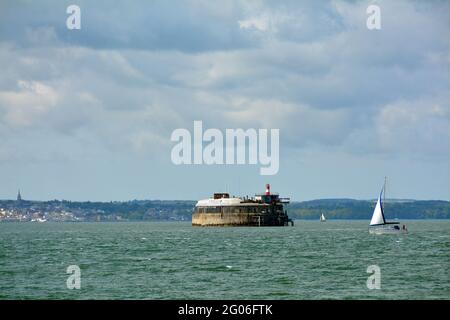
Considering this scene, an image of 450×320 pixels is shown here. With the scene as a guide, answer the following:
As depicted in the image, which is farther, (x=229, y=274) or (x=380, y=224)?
(x=380, y=224)

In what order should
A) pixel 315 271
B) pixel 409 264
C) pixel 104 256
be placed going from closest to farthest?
pixel 315 271, pixel 409 264, pixel 104 256

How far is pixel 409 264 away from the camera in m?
80.8

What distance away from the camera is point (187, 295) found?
57.7 meters

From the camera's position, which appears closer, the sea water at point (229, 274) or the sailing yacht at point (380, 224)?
the sea water at point (229, 274)

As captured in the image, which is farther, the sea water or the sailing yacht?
the sailing yacht

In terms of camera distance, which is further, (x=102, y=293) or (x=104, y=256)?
(x=104, y=256)

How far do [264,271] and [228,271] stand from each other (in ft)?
9.62

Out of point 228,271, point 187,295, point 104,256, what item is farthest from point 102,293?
point 104,256

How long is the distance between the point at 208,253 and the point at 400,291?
42083 mm
